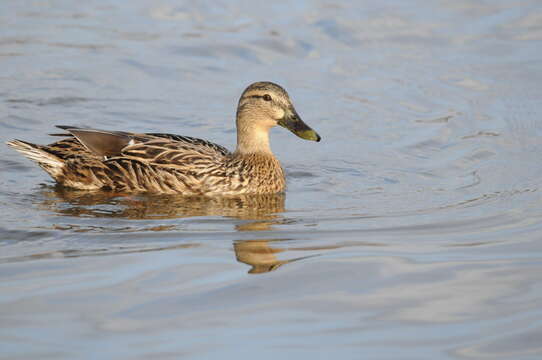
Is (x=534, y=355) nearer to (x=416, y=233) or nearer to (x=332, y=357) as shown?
(x=332, y=357)

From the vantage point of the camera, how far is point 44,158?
11.5 m

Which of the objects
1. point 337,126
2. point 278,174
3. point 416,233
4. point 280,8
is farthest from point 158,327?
point 280,8

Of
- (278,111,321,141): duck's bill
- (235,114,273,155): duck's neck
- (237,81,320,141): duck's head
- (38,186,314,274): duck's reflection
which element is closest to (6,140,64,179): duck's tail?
(38,186,314,274): duck's reflection

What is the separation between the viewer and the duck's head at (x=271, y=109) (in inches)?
438

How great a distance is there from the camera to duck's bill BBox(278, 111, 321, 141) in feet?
36.1

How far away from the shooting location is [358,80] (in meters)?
15.6

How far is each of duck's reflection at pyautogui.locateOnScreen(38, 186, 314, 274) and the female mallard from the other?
146mm

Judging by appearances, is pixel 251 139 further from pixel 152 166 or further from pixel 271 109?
pixel 152 166

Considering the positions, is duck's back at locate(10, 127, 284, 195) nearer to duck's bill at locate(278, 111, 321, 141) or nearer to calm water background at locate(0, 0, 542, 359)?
calm water background at locate(0, 0, 542, 359)

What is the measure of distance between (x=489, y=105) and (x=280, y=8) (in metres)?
6.09

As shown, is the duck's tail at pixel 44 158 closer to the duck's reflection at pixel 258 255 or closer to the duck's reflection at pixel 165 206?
the duck's reflection at pixel 165 206

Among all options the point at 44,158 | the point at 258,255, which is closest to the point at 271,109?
the point at 44,158

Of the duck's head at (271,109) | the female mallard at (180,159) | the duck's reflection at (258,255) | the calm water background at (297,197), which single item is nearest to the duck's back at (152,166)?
the female mallard at (180,159)

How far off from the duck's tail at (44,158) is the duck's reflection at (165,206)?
21cm
